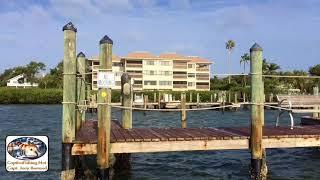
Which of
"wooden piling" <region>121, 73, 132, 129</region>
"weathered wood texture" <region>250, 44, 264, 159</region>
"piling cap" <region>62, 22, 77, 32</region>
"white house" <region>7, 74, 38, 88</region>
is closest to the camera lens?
"piling cap" <region>62, 22, 77, 32</region>

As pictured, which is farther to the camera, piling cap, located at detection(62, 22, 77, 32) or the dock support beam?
the dock support beam

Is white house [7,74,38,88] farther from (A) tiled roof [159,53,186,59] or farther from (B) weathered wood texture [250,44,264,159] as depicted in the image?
(B) weathered wood texture [250,44,264,159]

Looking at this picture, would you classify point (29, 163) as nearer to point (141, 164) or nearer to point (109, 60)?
point (109, 60)

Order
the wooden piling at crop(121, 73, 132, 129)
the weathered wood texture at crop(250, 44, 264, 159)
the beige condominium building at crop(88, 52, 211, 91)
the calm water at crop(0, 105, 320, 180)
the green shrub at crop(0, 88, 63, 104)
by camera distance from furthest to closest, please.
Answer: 1. the beige condominium building at crop(88, 52, 211, 91)
2. the green shrub at crop(0, 88, 63, 104)
3. the calm water at crop(0, 105, 320, 180)
4. the wooden piling at crop(121, 73, 132, 129)
5. the weathered wood texture at crop(250, 44, 264, 159)

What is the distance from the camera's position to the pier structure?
32.2 ft

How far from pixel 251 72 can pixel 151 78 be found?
8602cm

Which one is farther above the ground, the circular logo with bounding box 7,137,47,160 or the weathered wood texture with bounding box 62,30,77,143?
the weathered wood texture with bounding box 62,30,77,143

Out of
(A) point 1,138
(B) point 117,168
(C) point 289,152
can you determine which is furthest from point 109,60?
(A) point 1,138

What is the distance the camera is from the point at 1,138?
25.0m

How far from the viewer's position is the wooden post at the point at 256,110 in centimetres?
1080

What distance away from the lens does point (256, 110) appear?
10875 mm
